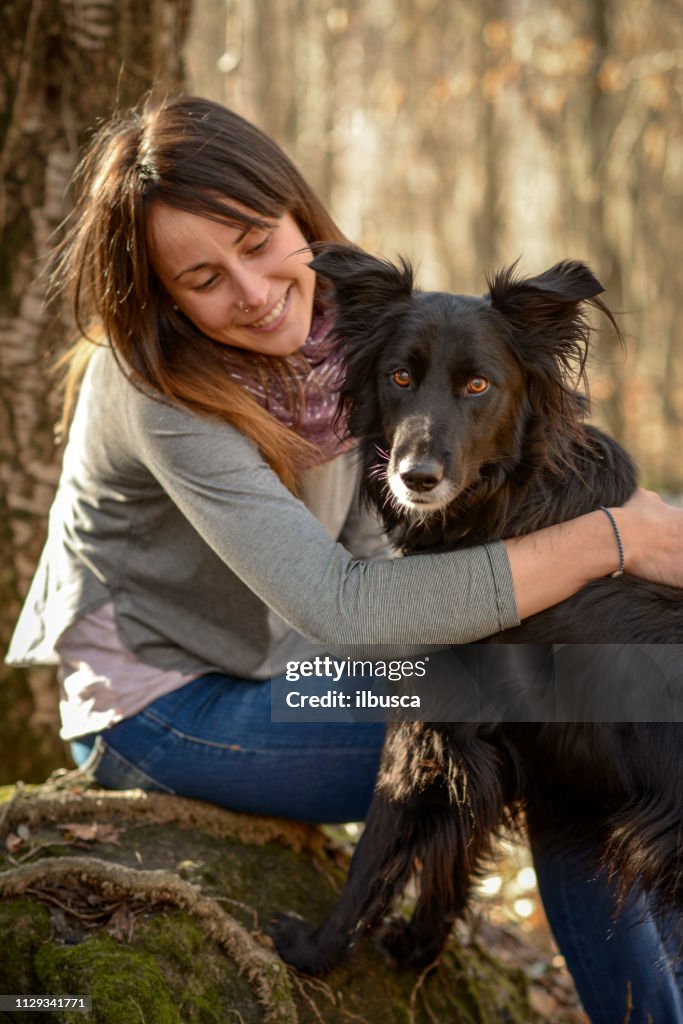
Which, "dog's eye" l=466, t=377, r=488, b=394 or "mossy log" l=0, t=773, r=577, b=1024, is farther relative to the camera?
"dog's eye" l=466, t=377, r=488, b=394

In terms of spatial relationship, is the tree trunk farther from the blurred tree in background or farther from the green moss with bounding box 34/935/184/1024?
the blurred tree in background

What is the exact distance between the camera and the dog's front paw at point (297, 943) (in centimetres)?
259

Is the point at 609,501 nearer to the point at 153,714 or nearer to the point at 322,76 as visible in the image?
the point at 153,714

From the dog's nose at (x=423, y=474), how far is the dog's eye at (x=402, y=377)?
0.31m

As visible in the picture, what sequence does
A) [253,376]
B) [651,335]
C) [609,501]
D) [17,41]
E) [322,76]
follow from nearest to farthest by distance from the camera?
[609,501] → [253,376] → [17,41] → [322,76] → [651,335]

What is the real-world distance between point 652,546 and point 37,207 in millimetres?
2412

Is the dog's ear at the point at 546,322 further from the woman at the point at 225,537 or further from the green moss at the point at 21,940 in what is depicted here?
the green moss at the point at 21,940

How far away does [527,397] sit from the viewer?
8.20 ft

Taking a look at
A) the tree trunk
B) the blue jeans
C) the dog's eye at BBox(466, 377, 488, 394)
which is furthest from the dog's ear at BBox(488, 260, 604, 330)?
the tree trunk

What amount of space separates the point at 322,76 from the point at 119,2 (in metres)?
10.1

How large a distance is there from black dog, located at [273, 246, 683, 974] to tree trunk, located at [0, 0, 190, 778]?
4.46ft

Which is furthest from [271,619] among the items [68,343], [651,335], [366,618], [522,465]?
[651,335]

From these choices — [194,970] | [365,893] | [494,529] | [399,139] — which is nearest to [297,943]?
[365,893]

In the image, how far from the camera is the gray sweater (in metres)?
2.27
